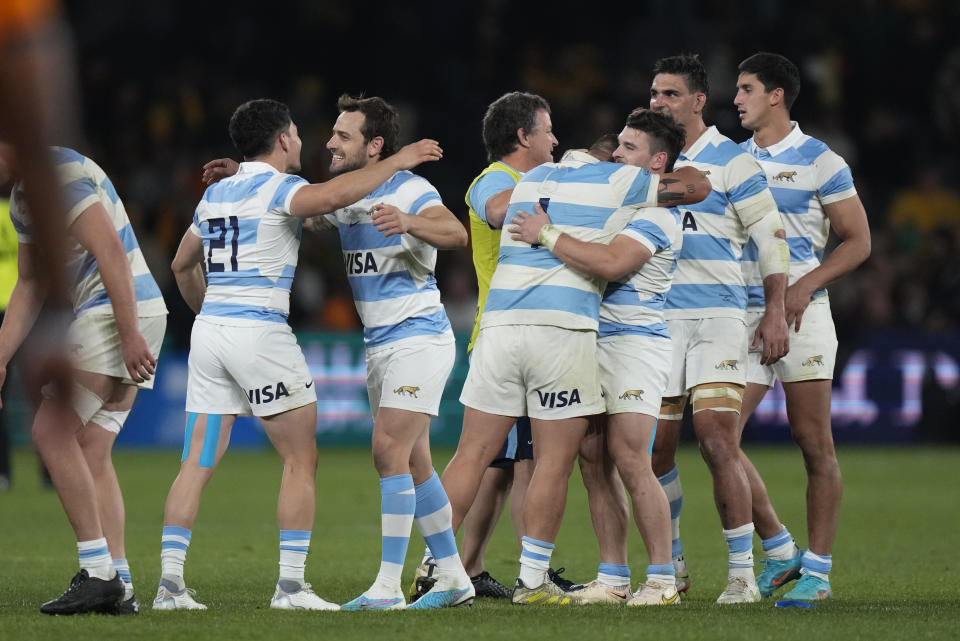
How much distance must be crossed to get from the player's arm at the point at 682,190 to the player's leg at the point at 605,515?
1.00 metres

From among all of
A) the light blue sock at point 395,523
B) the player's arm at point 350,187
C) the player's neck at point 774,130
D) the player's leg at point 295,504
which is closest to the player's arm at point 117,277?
the player's leg at point 295,504

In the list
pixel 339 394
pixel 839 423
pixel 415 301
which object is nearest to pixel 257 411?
pixel 415 301

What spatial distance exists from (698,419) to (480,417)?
110 cm

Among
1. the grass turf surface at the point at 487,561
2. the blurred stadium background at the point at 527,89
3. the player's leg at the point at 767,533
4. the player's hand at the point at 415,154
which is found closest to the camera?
the grass turf surface at the point at 487,561

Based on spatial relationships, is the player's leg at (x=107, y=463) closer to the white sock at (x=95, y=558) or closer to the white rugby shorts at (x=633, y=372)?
the white sock at (x=95, y=558)

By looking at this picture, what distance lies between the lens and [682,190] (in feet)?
18.4

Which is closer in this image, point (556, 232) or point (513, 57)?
point (556, 232)

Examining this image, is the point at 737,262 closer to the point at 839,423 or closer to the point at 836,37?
the point at 839,423

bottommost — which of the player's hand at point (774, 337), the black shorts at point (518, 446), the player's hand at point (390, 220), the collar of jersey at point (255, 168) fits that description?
the black shorts at point (518, 446)

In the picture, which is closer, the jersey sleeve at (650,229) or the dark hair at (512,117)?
the jersey sleeve at (650,229)

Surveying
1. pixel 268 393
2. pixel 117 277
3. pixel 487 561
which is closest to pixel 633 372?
pixel 268 393

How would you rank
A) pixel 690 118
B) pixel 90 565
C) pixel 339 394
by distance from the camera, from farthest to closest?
pixel 339 394, pixel 690 118, pixel 90 565

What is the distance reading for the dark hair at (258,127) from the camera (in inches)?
221

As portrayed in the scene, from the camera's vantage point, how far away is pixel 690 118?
6.45 m
